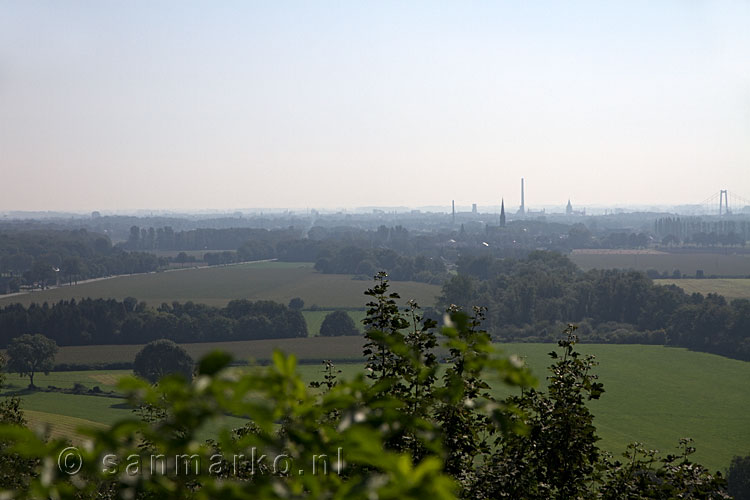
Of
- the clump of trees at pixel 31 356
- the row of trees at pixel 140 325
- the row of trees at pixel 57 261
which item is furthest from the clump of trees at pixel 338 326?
the row of trees at pixel 57 261

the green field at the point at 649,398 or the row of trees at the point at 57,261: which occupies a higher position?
the row of trees at the point at 57,261

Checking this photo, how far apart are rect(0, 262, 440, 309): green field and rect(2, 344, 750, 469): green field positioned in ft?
98.3

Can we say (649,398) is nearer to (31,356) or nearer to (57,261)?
(31,356)

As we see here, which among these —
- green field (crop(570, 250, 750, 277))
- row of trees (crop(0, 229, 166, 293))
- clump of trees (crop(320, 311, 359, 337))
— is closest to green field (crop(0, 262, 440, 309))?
row of trees (crop(0, 229, 166, 293))

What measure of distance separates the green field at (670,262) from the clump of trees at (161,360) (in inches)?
3773

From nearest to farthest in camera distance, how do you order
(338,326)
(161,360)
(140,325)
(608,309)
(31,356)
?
(161,360) → (31,356) → (338,326) → (140,325) → (608,309)

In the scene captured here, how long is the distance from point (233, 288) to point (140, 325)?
34360 mm

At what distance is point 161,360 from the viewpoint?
6141cm

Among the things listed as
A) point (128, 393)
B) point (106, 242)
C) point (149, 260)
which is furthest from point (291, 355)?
point (106, 242)

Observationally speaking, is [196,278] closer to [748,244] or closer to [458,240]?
[458,240]

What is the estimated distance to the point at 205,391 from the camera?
1550 mm

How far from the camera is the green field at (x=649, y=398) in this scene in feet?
151

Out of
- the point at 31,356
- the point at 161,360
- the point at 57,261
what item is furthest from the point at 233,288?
the point at 161,360

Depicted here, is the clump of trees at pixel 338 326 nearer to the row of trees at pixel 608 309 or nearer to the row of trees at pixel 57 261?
the row of trees at pixel 608 309
